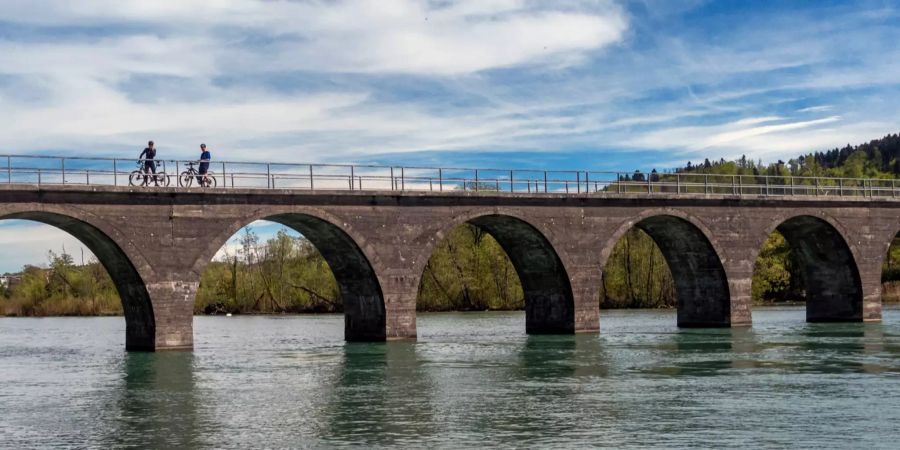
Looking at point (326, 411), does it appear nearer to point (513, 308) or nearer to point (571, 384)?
point (571, 384)

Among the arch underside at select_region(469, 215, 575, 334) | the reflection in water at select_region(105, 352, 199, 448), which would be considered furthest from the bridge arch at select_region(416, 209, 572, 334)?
the reflection in water at select_region(105, 352, 199, 448)

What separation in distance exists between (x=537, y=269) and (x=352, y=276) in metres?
9.74

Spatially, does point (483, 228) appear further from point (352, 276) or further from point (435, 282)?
point (435, 282)

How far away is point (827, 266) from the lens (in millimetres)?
65688

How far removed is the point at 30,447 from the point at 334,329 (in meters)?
45.5

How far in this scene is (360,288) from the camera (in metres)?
51.6

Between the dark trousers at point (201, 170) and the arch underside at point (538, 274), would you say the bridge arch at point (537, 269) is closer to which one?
the arch underside at point (538, 274)

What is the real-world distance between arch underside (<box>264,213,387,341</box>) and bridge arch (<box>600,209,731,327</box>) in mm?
14296

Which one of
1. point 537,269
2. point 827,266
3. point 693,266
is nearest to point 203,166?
point 537,269

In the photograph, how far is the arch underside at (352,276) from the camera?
1956 inches

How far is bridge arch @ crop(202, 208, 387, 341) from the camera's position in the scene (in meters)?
48.0

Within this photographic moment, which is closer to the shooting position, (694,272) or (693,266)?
(693,266)

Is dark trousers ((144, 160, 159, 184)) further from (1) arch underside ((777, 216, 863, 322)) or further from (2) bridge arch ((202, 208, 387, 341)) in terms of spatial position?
(1) arch underside ((777, 216, 863, 322))

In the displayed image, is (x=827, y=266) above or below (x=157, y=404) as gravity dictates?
Result: above
